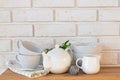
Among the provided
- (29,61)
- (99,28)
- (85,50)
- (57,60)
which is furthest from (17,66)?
(99,28)

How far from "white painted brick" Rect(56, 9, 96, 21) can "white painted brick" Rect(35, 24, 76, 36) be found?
0.04 m

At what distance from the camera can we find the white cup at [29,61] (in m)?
1.02

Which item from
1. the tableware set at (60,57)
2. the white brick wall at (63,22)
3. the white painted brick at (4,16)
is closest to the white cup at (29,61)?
the tableware set at (60,57)

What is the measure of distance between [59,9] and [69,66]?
0.30 m

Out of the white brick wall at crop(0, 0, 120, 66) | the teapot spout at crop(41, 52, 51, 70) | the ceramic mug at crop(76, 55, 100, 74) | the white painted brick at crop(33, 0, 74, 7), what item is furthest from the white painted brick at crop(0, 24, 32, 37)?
the ceramic mug at crop(76, 55, 100, 74)

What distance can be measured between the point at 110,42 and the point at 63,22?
250mm

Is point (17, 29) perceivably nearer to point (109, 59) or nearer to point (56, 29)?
point (56, 29)

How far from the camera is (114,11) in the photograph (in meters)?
1.14

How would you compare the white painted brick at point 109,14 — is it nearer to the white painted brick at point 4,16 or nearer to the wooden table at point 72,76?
the wooden table at point 72,76

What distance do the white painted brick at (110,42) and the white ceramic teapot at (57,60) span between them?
0.80 feet

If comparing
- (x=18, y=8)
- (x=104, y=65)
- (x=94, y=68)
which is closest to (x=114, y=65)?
(x=104, y=65)

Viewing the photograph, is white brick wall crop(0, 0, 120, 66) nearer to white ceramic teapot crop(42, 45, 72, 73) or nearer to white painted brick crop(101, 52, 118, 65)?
white painted brick crop(101, 52, 118, 65)

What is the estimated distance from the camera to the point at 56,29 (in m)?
1.16

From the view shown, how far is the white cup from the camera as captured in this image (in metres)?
1.02
